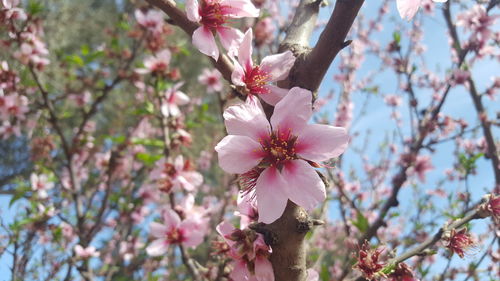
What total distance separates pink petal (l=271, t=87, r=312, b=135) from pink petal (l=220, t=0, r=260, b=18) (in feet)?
1.18

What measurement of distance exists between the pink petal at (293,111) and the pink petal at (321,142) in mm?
26

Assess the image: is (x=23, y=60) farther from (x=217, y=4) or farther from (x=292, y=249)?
(x=292, y=249)

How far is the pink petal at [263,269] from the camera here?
0.87m

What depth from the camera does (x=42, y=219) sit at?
8.74 ft

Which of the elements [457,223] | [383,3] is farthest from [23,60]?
[383,3]

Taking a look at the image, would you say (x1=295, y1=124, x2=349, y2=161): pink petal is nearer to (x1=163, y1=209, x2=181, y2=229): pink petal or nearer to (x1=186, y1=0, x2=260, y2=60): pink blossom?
(x1=186, y1=0, x2=260, y2=60): pink blossom

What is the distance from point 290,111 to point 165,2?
44 centimetres

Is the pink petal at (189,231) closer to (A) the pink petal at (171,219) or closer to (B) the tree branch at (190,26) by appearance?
(A) the pink petal at (171,219)

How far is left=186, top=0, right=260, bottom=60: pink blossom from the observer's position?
39.9 inches

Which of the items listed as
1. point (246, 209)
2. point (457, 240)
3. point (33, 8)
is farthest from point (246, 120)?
point (33, 8)

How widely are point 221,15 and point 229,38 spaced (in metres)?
0.07

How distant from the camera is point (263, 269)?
0.88 meters

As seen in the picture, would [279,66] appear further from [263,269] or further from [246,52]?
[263,269]

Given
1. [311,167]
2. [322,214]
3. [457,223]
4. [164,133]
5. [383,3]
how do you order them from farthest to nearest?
[383,3] → [322,214] → [164,133] → [457,223] → [311,167]
